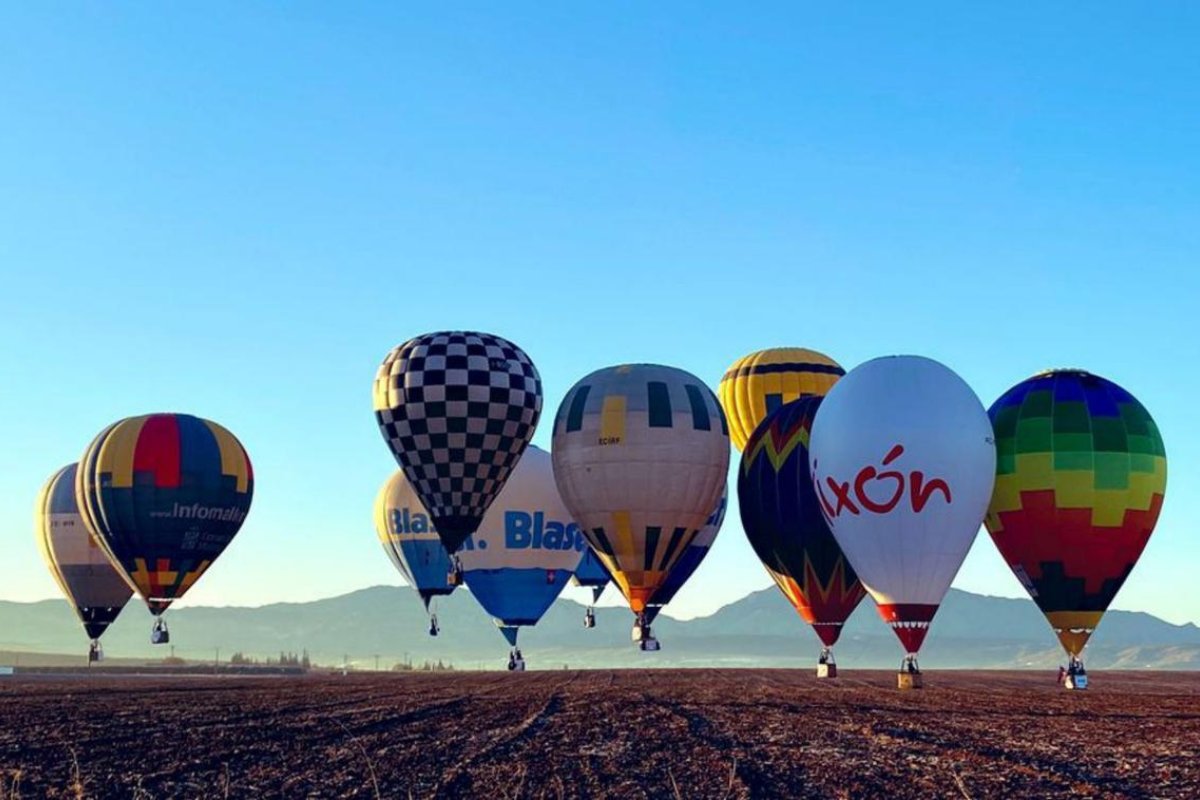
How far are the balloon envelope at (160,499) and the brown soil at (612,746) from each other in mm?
15980

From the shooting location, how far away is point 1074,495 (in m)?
42.4

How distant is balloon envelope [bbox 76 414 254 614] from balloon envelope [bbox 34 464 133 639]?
9.32m

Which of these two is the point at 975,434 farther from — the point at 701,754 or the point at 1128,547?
the point at 701,754

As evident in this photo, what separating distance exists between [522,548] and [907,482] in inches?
1027

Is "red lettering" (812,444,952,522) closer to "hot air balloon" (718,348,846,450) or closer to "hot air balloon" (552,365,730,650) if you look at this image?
"hot air balloon" (552,365,730,650)

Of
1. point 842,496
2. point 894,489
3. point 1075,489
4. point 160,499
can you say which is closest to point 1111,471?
point 1075,489

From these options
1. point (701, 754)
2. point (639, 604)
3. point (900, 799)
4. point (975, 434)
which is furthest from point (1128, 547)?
point (900, 799)

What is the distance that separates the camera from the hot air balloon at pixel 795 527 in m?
45.0

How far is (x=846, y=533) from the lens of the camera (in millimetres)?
40719

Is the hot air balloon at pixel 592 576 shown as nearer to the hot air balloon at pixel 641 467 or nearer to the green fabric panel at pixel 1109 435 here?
the hot air balloon at pixel 641 467

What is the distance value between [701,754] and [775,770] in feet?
7.72

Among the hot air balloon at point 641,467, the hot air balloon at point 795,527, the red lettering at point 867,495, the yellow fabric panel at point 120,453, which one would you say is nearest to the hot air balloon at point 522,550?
the hot air balloon at point 641,467

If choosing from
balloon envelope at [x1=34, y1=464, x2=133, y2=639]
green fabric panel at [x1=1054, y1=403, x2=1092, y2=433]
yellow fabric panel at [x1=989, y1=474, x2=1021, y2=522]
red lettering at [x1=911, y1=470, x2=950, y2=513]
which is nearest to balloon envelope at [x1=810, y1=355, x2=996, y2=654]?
red lettering at [x1=911, y1=470, x2=950, y2=513]

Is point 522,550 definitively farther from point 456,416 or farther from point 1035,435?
point 1035,435
